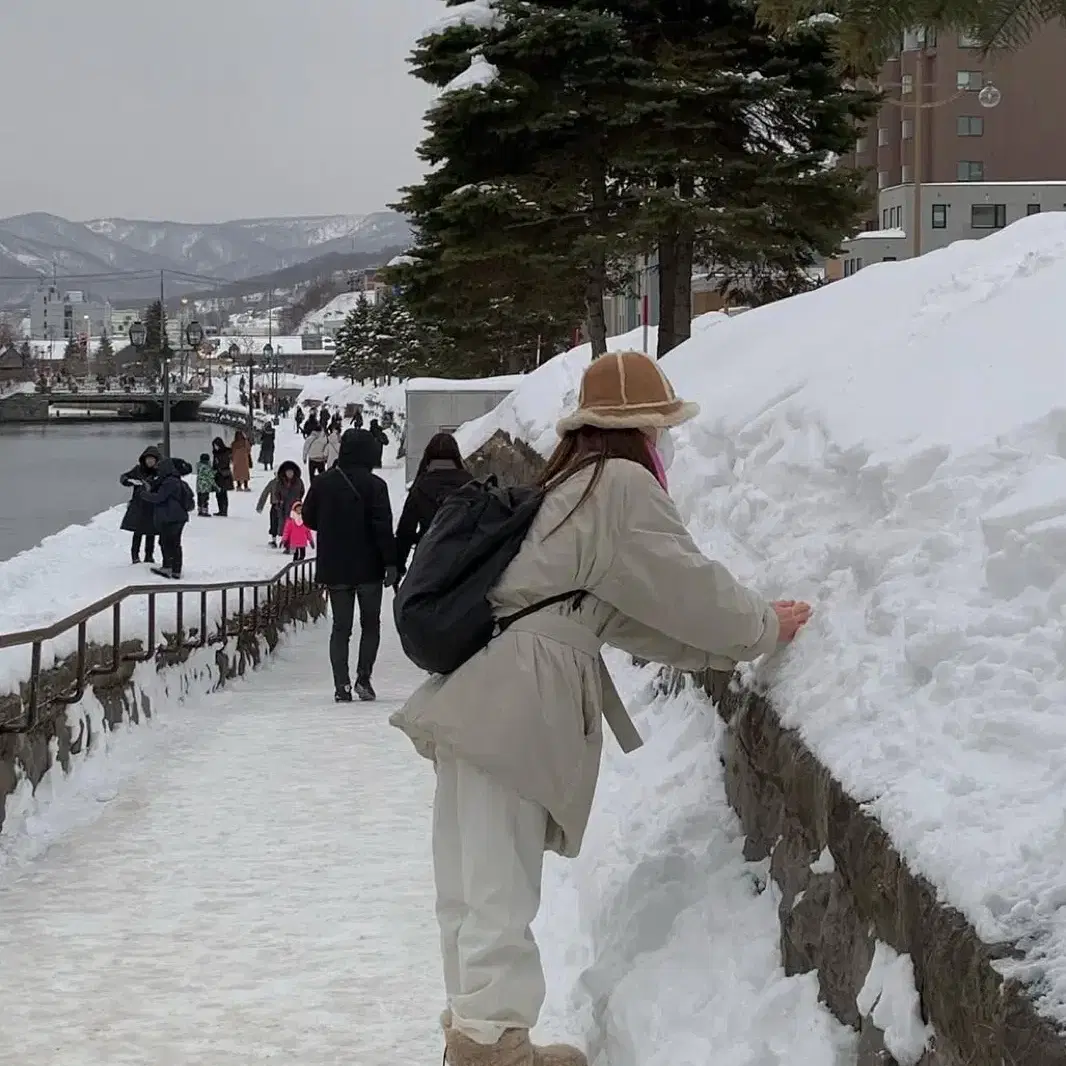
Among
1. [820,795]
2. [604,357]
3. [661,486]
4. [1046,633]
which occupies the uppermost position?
[604,357]

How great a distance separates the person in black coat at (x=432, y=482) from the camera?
10.4m

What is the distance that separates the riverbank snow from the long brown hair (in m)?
4.98

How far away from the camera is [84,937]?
5367 millimetres

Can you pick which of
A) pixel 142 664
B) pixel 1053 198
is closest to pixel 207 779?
pixel 142 664

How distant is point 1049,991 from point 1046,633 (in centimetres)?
103

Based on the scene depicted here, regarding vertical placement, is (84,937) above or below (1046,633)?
below

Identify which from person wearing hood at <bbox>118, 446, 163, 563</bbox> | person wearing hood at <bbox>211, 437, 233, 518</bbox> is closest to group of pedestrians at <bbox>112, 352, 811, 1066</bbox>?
person wearing hood at <bbox>118, 446, 163, 563</bbox>

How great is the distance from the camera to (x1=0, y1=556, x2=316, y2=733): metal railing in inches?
283

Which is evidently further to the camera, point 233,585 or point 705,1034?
point 233,585

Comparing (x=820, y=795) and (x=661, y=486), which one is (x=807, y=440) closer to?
(x=661, y=486)

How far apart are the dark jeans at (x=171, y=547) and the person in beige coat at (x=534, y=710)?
56.0ft

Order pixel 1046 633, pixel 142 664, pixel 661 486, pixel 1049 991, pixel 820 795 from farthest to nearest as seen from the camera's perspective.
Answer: pixel 142 664 < pixel 661 486 < pixel 820 795 < pixel 1046 633 < pixel 1049 991

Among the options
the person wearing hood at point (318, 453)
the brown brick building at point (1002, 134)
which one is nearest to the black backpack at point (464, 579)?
the person wearing hood at point (318, 453)

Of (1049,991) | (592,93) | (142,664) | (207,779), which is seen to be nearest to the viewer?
(1049,991)
